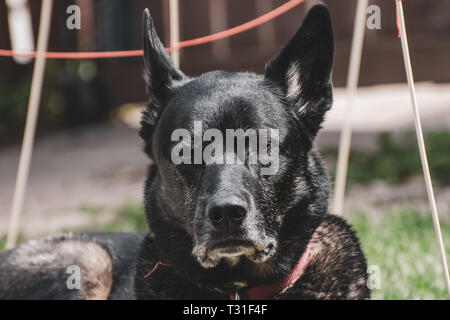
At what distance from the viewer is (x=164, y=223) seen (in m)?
2.84

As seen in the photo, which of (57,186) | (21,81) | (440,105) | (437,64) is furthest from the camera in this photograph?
(21,81)

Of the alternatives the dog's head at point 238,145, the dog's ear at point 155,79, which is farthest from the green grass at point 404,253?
the dog's ear at point 155,79

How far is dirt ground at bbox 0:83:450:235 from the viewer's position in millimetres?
5832

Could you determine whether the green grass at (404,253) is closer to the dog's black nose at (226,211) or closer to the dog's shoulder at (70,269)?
the dog's black nose at (226,211)

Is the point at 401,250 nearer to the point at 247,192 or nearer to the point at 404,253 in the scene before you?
the point at 404,253

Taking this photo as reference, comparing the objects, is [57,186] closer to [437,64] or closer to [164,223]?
[164,223]

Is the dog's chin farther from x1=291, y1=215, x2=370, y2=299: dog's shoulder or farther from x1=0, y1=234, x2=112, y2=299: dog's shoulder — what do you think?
x1=0, y1=234, x2=112, y2=299: dog's shoulder

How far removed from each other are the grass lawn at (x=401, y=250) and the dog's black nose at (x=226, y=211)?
1407 millimetres

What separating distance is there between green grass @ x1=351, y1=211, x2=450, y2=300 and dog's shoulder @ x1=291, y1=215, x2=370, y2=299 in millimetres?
302

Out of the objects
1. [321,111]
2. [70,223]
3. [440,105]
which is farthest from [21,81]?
[321,111]

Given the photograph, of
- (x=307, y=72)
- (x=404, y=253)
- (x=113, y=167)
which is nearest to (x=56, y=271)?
(x=307, y=72)

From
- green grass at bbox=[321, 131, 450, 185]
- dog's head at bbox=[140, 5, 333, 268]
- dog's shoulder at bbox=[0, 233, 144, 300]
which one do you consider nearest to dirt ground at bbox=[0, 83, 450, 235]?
green grass at bbox=[321, 131, 450, 185]

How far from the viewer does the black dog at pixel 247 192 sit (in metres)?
2.45
